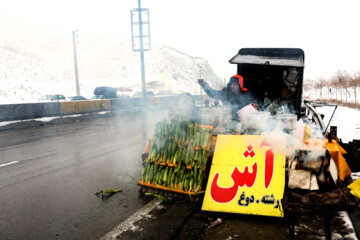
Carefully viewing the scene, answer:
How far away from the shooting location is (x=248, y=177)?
3629 mm

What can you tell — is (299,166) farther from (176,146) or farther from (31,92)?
(31,92)

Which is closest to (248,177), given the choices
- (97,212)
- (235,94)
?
(97,212)

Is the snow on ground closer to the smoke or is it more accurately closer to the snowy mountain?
the smoke

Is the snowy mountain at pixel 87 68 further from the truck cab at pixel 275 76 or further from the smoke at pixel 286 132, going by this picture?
the smoke at pixel 286 132

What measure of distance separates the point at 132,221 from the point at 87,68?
84.0 m

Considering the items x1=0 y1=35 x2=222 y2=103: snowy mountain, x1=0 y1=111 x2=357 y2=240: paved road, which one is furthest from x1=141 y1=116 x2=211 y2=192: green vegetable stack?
x1=0 y1=35 x2=222 y2=103: snowy mountain

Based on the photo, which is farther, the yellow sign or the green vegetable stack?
the green vegetable stack

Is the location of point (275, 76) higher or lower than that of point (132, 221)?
higher

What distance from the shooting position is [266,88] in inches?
288

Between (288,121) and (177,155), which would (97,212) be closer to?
(177,155)

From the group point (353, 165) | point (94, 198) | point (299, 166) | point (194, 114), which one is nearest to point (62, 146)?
point (94, 198)

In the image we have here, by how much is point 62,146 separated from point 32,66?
6675cm

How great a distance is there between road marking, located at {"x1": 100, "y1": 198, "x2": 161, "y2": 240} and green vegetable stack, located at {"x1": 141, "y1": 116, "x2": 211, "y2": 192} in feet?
1.24

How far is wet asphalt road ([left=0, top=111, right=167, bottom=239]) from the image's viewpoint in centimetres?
336
